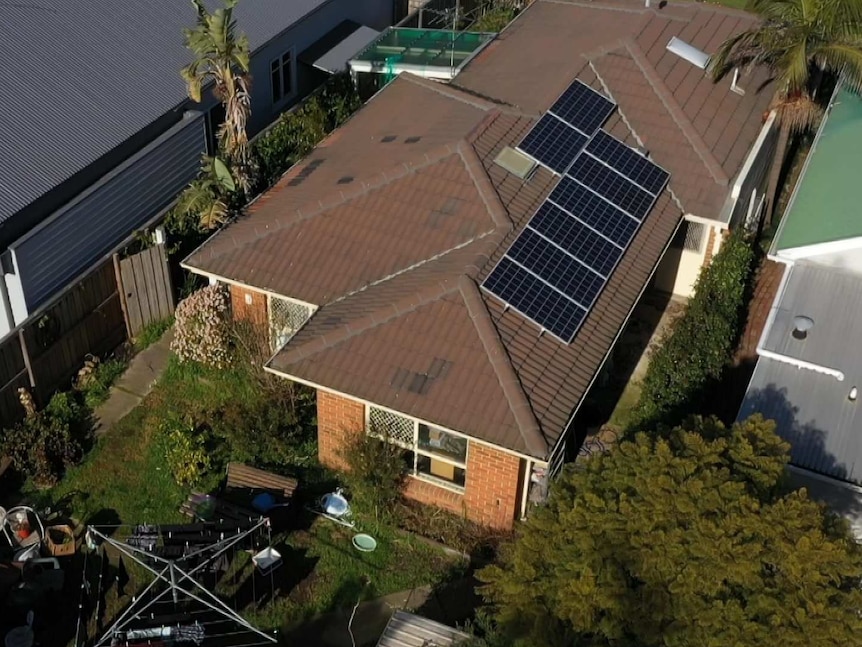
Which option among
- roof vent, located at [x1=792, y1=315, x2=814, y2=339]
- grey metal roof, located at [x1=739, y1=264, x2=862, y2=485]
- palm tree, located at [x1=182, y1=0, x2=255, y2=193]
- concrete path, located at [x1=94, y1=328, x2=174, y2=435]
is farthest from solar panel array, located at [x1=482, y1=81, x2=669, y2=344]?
concrete path, located at [x1=94, y1=328, x2=174, y2=435]

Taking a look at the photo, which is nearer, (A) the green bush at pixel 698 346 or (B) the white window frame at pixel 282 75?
(A) the green bush at pixel 698 346

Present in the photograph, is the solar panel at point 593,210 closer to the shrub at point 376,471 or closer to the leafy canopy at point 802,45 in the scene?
the leafy canopy at point 802,45

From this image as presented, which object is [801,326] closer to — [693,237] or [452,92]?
[693,237]

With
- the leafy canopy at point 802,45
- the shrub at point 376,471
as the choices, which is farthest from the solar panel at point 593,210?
the shrub at point 376,471

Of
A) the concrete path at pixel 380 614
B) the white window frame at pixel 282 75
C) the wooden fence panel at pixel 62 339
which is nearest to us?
the concrete path at pixel 380 614

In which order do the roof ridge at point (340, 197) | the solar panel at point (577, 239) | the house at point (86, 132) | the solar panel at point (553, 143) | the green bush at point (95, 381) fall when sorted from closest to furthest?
the solar panel at point (577, 239), the house at point (86, 132), the roof ridge at point (340, 197), the green bush at point (95, 381), the solar panel at point (553, 143)

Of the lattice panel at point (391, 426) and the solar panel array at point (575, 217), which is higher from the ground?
the solar panel array at point (575, 217)

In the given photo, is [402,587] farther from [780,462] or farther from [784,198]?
[784,198]

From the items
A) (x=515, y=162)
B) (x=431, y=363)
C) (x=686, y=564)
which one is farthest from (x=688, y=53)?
(x=686, y=564)
